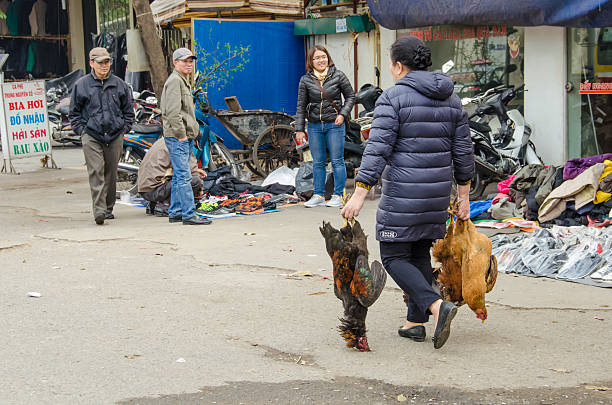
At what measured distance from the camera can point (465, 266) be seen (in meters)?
5.36

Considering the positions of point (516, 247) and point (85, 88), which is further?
point (85, 88)

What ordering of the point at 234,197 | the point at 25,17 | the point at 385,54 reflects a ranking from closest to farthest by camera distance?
the point at 234,197, the point at 385,54, the point at 25,17

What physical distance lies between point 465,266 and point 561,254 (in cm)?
254

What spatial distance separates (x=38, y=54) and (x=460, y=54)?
16318 mm

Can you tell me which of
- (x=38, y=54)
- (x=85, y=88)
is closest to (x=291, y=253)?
(x=85, y=88)

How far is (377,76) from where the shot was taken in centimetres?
1445

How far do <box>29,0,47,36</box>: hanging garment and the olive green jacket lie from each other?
17.5 m

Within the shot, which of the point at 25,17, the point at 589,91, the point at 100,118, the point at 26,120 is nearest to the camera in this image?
the point at 100,118

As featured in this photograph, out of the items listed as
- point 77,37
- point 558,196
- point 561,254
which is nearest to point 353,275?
point 561,254

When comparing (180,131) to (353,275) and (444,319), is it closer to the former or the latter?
(353,275)

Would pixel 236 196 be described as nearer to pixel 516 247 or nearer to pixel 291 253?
pixel 291 253

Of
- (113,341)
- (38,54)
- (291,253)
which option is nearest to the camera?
(113,341)

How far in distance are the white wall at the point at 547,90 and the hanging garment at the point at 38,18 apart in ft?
58.1

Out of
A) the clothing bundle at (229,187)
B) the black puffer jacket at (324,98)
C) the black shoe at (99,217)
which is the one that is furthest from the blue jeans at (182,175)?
the black puffer jacket at (324,98)
